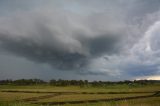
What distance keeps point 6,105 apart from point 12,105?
17.6 inches

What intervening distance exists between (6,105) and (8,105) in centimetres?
23

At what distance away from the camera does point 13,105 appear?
22281 millimetres

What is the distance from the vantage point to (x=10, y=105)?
887 inches

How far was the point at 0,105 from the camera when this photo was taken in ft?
71.8

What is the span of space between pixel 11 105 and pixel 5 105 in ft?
1.74

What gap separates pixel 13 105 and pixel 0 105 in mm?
949

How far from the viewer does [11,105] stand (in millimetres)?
22438

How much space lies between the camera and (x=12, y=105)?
22.3m

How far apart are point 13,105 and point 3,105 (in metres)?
0.77

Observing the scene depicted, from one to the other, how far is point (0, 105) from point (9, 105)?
77 centimetres

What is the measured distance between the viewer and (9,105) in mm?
22438

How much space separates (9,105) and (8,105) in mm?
109

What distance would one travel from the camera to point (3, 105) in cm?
2186

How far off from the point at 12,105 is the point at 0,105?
2.95ft
